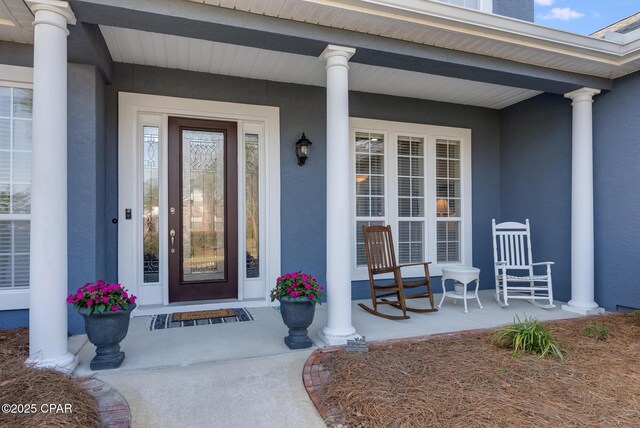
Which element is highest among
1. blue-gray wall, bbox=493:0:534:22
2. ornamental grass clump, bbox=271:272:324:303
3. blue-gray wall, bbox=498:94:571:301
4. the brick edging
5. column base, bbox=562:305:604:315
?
blue-gray wall, bbox=493:0:534:22

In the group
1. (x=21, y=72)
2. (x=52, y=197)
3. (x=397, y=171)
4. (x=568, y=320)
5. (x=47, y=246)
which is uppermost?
(x=21, y=72)

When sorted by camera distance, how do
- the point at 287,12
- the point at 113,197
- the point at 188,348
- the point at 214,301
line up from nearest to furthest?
the point at 287,12
the point at 188,348
the point at 113,197
the point at 214,301

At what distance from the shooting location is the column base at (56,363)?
2582 millimetres

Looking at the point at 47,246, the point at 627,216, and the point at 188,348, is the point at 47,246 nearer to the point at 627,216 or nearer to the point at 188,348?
the point at 188,348

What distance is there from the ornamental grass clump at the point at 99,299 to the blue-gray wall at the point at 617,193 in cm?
492

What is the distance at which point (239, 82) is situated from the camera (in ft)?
14.7

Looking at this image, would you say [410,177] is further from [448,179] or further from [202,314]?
[202,314]

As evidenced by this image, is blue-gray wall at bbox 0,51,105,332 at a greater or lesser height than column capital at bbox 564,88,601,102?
lesser

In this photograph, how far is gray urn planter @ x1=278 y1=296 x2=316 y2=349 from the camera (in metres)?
3.11

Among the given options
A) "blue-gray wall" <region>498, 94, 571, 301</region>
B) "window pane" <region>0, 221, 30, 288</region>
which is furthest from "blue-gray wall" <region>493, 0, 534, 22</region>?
"window pane" <region>0, 221, 30, 288</region>

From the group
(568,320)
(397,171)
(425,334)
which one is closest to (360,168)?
(397,171)

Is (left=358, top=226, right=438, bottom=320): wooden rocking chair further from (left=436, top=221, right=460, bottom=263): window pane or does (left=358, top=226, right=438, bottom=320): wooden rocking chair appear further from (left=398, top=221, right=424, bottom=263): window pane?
(left=436, top=221, right=460, bottom=263): window pane

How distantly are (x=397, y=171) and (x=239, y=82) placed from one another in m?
2.34

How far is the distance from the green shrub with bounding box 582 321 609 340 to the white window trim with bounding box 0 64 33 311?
504cm
